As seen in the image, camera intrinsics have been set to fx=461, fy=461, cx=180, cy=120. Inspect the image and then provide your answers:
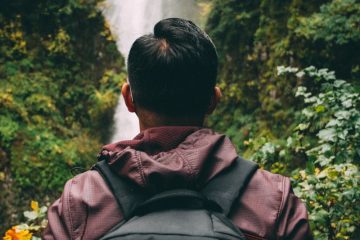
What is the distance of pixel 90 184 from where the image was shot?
4.63ft

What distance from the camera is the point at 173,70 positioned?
1414 mm

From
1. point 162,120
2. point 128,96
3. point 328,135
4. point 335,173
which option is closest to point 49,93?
point 328,135

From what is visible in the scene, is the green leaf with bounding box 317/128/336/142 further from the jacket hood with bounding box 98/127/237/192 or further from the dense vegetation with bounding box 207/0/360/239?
the jacket hood with bounding box 98/127/237/192

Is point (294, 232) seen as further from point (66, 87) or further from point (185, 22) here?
point (66, 87)

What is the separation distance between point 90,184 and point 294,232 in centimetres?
64

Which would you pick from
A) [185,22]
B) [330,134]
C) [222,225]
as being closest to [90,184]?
[222,225]

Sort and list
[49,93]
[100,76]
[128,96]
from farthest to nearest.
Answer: [100,76]
[49,93]
[128,96]

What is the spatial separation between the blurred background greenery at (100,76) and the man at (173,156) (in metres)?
2.04

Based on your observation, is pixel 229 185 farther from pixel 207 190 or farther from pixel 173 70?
pixel 173 70

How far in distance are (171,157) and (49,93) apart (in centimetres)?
969

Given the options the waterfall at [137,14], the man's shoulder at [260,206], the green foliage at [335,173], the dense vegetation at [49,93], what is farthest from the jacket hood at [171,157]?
the waterfall at [137,14]

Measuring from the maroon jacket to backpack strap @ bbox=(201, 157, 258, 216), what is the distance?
0.02 meters

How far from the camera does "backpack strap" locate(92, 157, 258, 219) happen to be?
1.33 meters

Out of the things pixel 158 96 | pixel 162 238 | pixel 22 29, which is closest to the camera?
pixel 162 238
